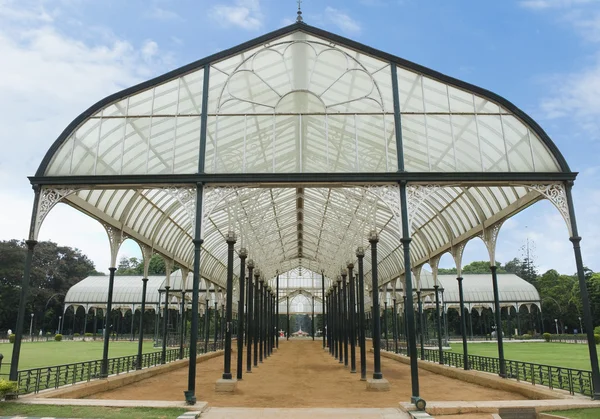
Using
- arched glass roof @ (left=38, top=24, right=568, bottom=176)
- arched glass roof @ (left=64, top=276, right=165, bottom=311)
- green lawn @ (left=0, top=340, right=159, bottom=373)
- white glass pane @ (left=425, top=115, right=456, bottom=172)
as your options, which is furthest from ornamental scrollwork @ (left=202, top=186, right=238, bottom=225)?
arched glass roof @ (left=64, top=276, right=165, bottom=311)

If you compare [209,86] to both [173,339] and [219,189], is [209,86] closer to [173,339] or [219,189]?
[219,189]

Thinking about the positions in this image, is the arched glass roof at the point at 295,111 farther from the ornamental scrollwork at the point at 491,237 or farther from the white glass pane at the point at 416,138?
the ornamental scrollwork at the point at 491,237

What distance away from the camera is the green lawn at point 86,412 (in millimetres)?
10250

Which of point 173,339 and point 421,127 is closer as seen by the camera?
point 421,127

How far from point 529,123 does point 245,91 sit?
927 centimetres

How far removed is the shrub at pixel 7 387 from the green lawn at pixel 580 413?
1312cm

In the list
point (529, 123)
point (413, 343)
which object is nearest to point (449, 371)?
point (413, 343)

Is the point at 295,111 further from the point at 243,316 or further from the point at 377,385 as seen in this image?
the point at 243,316

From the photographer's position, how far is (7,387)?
11.5m

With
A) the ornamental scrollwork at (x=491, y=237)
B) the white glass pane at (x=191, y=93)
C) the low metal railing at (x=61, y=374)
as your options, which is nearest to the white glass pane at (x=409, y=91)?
the ornamental scrollwork at (x=491, y=237)

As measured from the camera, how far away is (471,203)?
18.8 m

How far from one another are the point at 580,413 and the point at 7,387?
13.9 metres

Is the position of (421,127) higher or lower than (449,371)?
higher

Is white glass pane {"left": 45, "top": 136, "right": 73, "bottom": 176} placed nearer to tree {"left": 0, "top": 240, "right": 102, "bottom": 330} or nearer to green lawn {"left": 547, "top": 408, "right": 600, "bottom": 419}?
green lawn {"left": 547, "top": 408, "right": 600, "bottom": 419}
